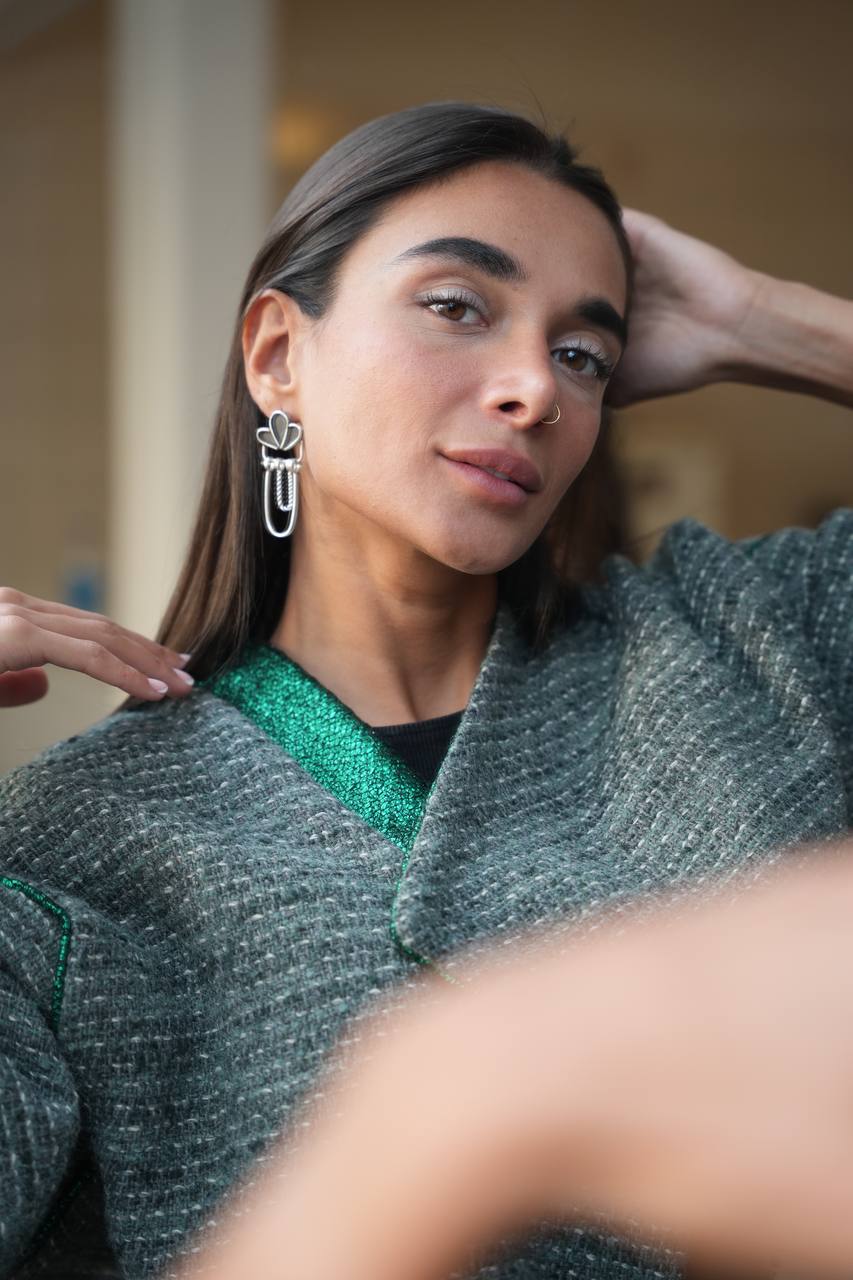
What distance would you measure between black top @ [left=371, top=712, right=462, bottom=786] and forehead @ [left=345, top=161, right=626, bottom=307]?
38 cm

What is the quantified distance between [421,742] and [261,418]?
0.36 m

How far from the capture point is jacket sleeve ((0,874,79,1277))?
2.56 ft

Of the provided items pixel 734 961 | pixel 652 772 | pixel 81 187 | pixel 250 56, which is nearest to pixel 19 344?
pixel 81 187

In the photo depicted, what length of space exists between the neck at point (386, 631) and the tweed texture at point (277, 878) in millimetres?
79

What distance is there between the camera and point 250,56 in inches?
105

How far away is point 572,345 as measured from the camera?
1.11 metres

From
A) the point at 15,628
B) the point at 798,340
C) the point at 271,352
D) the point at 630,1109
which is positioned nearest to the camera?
the point at 630,1109

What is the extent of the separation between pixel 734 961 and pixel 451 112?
3.15 ft

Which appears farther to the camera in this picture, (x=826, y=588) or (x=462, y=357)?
(x=826, y=588)

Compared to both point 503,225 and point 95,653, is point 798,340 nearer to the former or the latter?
point 503,225

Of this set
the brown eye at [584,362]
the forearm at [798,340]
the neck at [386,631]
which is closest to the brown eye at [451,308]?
the brown eye at [584,362]

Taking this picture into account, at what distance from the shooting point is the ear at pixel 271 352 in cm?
117

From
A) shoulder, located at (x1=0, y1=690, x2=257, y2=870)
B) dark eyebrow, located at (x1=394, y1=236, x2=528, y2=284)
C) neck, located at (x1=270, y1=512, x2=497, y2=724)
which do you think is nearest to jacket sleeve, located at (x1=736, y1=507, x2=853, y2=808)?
neck, located at (x1=270, y1=512, x2=497, y2=724)

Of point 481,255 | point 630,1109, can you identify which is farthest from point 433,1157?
point 481,255
